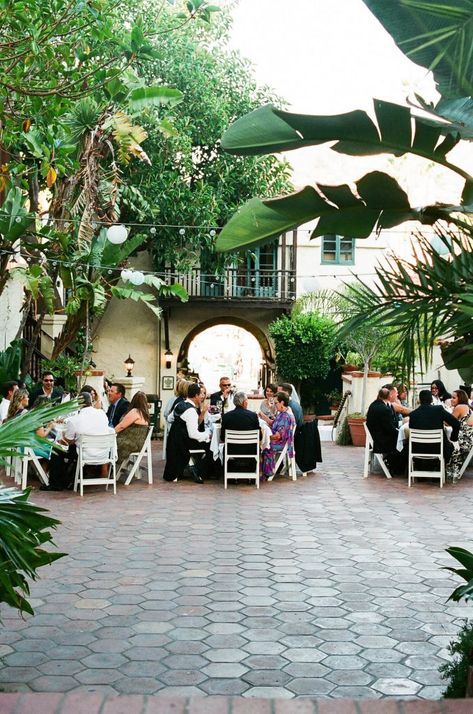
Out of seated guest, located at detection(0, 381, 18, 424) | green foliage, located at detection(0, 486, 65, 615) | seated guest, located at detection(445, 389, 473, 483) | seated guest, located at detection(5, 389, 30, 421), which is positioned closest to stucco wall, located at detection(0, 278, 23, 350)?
seated guest, located at detection(0, 381, 18, 424)

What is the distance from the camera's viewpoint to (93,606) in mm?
6418

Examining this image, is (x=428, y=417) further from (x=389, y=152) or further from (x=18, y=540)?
(x=18, y=540)

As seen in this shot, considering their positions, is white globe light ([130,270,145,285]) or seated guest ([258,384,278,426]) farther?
seated guest ([258,384,278,426])

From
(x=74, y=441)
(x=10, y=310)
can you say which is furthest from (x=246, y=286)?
(x=74, y=441)

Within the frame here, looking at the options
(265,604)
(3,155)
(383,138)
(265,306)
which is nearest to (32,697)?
(383,138)

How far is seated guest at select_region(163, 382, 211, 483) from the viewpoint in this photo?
12594 millimetres

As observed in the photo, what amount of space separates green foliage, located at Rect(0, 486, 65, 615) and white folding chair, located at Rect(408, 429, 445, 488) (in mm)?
8900

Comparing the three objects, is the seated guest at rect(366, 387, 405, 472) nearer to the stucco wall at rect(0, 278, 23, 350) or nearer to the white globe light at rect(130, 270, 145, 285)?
the white globe light at rect(130, 270, 145, 285)

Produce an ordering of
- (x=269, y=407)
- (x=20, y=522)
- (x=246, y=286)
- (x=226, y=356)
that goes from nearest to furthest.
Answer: (x=20, y=522) → (x=269, y=407) → (x=246, y=286) → (x=226, y=356)

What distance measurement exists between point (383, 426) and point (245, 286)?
13.6 meters

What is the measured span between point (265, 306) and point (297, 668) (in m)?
20.7

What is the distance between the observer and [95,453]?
37.7 feet

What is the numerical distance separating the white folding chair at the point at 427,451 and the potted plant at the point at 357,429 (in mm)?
5767

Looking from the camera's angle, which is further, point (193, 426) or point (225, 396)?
point (225, 396)
